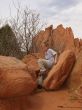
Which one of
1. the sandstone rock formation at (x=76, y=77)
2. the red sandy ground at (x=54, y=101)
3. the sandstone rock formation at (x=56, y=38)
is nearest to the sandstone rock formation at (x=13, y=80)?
the red sandy ground at (x=54, y=101)

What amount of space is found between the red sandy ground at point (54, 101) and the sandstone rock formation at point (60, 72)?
25cm

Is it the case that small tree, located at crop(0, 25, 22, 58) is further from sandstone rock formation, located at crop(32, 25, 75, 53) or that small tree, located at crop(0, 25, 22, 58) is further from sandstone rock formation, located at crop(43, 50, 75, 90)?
sandstone rock formation, located at crop(43, 50, 75, 90)

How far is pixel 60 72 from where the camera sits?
10.9 meters

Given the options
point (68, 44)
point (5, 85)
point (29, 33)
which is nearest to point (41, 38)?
point (29, 33)

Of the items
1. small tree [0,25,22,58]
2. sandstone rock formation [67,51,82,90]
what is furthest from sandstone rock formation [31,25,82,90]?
sandstone rock formation [67,51,82,90]

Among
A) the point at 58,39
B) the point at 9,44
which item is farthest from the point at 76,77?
the point at 9,44

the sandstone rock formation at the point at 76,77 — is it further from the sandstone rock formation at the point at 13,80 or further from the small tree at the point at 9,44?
the small tree at the point at 9,44

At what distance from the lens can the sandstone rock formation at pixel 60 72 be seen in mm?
10834

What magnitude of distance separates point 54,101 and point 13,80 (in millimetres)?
1442

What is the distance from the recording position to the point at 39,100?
33.2 feet

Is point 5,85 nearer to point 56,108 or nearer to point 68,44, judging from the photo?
point 56,108

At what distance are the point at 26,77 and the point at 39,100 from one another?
3.45 ft

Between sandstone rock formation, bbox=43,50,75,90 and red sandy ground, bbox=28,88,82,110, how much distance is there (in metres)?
0.25

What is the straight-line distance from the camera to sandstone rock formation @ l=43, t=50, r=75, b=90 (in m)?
10.8
